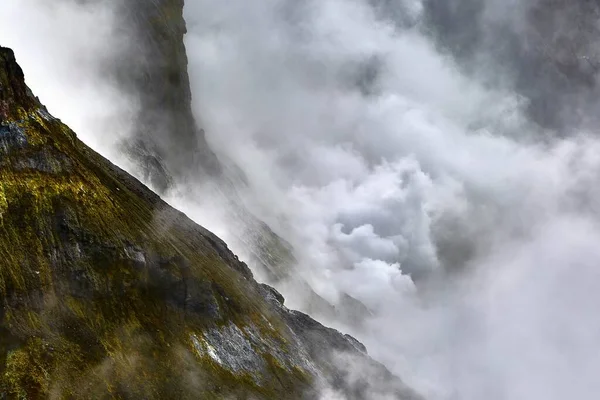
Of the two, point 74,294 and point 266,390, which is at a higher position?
point 266,390

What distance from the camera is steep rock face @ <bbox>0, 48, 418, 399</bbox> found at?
95312mm

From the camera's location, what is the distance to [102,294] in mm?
112562

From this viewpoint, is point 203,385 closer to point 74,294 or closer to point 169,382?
point 169,382

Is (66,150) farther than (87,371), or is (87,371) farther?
(66,150)

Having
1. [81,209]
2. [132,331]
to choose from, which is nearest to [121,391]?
[132,331]

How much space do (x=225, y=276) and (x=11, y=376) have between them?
8131cm

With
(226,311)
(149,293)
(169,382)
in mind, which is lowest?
(169,382)

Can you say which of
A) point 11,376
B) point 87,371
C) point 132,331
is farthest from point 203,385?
point 11,376

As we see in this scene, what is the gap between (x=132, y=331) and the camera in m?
112

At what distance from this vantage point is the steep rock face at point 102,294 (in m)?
95.3

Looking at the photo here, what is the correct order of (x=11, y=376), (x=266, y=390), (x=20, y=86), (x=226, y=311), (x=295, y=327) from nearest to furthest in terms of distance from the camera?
(x=11, y=376), (x=20, y=86), (x=266, y=390), (x=226, y=311), (x=295, y=327)

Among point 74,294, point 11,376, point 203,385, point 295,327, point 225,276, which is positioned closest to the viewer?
point 11,376

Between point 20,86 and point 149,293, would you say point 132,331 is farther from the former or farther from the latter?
point 20,86

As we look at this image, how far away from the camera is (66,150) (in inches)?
4919
